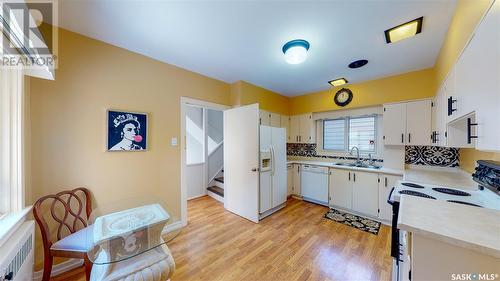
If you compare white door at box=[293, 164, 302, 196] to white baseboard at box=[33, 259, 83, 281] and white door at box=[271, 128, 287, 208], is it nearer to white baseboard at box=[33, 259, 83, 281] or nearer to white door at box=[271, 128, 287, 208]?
white door at box=[271, 128, 287, 208]

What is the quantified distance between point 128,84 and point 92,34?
587 mm

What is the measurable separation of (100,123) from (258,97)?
2677mm

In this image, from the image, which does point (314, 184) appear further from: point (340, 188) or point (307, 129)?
point (307, 129)

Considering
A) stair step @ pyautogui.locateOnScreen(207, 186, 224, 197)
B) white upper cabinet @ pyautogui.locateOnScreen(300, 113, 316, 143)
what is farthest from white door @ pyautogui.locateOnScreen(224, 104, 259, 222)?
white upper cabinet @ pyautogui.locateOnScreen(300, 113, 316, 143)

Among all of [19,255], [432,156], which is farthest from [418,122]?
[19,255]

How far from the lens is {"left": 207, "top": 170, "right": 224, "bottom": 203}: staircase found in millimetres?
3965

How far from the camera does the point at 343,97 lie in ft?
11.7

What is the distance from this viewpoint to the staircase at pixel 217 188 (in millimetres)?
3965

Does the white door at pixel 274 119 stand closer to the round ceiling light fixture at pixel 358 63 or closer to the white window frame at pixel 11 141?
the round ceiling light fixture at pixel 358 63

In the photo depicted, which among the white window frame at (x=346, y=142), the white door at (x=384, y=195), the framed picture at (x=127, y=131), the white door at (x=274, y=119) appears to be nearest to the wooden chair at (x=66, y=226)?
the framed picture at (x=127, y=131)

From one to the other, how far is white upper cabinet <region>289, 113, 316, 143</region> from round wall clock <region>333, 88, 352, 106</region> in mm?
658

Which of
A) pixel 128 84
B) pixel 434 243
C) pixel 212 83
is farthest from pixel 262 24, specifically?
pixel 434 243

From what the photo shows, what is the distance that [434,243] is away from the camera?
2.54 ft

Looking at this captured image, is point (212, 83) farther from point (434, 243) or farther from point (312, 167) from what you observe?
point (434, 243)
